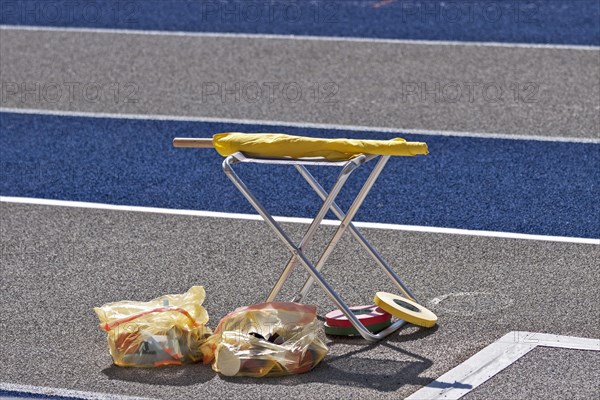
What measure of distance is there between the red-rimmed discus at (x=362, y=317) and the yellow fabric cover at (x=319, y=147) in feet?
2.89

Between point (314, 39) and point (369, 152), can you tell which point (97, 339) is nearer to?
point (369, 152)

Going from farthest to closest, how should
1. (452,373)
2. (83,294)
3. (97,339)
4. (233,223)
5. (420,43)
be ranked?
(420,43) < (233,223) < (83,294) < (97,339) < (452,373)

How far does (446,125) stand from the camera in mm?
10148

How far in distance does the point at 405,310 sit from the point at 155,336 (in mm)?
1304

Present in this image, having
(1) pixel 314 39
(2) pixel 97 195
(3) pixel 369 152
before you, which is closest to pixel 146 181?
(2) pixel 97 195

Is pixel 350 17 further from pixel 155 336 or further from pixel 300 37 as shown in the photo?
pixel 155 336

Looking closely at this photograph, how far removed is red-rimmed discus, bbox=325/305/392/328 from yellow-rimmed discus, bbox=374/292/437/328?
0.27 feet

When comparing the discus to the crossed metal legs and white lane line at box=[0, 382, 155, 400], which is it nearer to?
A: the crossed metal legs

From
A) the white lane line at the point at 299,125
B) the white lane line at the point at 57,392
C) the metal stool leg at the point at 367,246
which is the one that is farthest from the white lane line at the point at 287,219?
the white lane line at the point at 57,392

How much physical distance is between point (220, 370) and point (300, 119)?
5028 mm

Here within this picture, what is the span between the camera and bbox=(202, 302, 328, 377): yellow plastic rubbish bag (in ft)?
18.5

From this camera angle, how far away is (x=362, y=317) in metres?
6.17

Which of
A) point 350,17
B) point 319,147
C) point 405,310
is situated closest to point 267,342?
point 405,310

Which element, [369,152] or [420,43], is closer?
[369,152]
